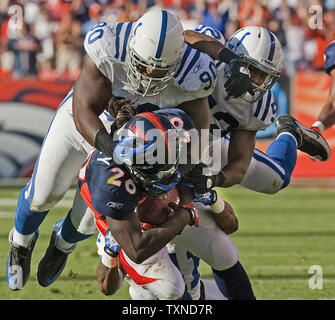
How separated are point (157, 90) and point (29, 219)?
135cm

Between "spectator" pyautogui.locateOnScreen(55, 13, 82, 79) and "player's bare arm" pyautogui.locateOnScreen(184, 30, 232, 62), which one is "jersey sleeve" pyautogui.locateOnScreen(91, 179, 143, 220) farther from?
"spectator" pyautogui.locateOnScreen(55, 13, 82, 79)

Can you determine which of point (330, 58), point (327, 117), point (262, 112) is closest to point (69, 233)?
point (262, 112)

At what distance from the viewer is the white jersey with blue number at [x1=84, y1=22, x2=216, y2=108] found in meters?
4.54

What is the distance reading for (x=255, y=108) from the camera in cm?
512

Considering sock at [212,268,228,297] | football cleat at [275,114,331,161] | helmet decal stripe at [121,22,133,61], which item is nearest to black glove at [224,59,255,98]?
helmet decal stripe at [121,22,133,61]

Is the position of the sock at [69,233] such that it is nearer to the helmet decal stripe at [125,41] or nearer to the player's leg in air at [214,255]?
the player's leg in air at [214,255]

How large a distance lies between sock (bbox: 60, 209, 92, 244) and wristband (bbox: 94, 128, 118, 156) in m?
1.12

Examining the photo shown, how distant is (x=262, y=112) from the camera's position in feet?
Result: 16.9

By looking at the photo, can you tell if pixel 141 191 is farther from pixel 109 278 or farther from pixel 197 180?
pixel 109 278

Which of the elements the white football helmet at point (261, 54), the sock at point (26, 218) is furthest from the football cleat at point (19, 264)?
the white football helmet at point (261, 54)

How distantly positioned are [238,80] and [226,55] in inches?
8.3

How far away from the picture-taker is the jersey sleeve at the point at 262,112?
5117 mm
